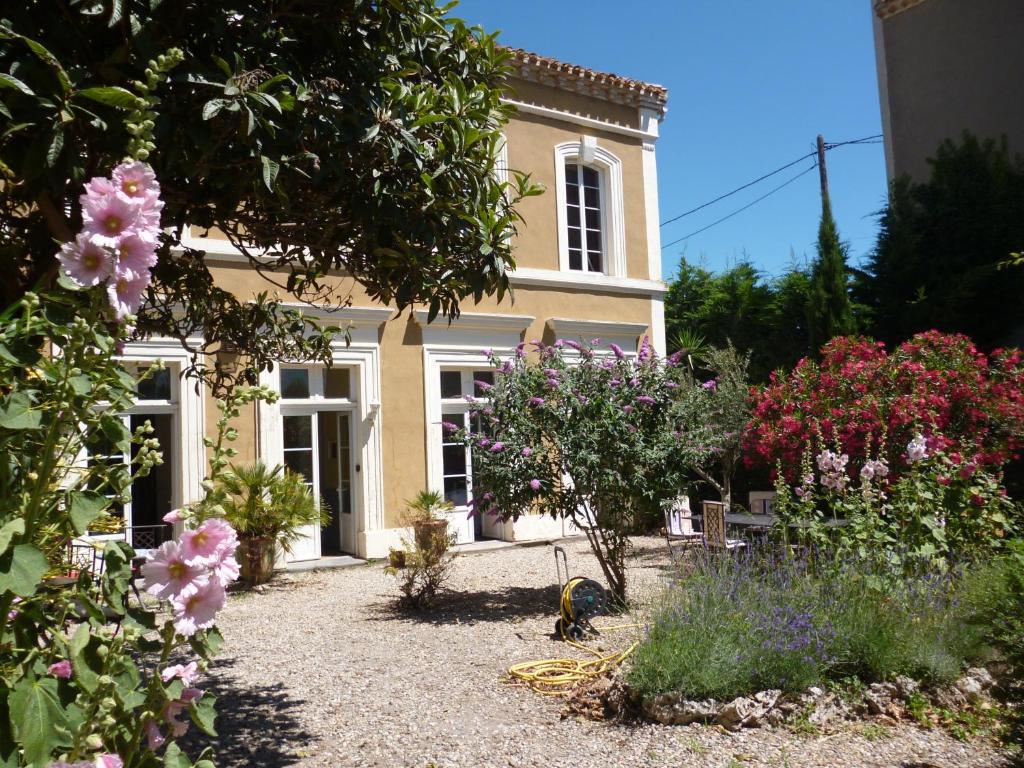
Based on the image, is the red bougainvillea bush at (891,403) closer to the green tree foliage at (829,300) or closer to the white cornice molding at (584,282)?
the white cornice molding at (584,282)

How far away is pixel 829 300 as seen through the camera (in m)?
15.7

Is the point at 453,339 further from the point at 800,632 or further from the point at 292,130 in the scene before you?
the point at 292,130

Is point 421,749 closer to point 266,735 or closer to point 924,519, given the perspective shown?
point 266,735

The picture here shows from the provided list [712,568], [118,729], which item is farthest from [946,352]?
[118,729]

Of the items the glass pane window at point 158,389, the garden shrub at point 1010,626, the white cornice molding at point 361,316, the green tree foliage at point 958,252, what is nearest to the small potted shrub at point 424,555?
the white cornice molding at point 361,316

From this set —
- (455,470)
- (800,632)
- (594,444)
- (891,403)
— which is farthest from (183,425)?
(891,403)

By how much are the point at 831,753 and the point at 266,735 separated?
3.06 metres

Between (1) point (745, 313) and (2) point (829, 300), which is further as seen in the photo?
(1) point (745, 313)

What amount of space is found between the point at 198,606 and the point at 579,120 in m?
14.0

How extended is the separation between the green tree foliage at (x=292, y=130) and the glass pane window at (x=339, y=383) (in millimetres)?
6761

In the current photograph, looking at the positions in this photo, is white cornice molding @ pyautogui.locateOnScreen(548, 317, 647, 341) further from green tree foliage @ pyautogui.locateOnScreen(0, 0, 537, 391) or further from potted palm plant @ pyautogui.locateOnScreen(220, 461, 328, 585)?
green tree foliage @ pyautogui.locateOnScreen(0, 0, 537, 391)

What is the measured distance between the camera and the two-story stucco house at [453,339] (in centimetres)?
1066

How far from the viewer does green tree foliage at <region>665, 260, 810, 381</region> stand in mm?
17391

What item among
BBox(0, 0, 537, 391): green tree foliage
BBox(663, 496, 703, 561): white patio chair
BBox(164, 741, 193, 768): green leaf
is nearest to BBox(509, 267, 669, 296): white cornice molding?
BBox(663, 496, 703, 561): white patio chair
